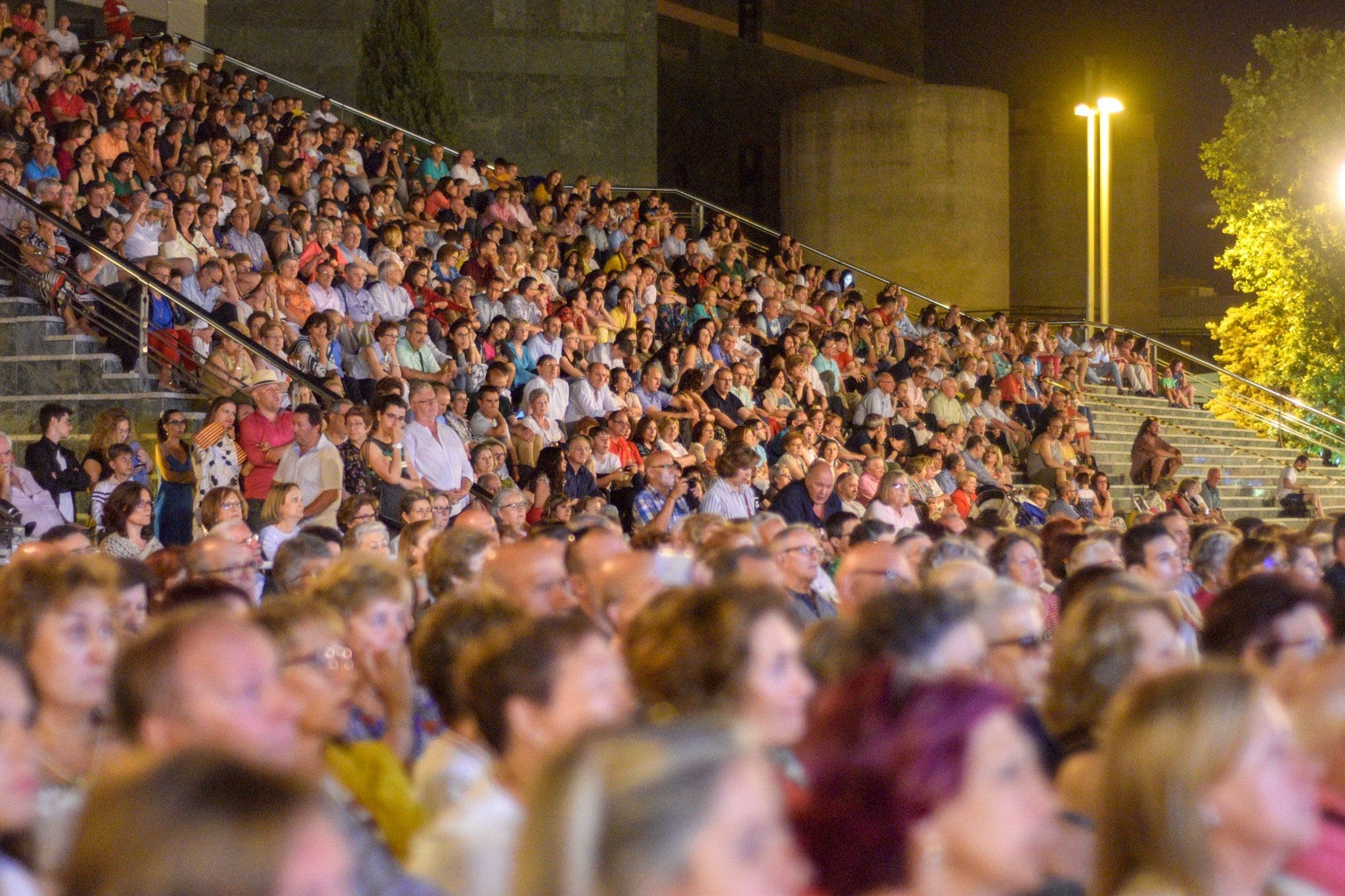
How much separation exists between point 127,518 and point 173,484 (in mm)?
1832

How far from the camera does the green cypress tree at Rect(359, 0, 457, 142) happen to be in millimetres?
21031

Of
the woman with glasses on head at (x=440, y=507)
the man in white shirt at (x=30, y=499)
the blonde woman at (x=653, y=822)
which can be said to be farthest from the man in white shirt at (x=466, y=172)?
the blonde woman at (x=653, y=822)

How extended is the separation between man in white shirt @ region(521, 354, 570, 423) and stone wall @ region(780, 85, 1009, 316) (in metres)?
13.5

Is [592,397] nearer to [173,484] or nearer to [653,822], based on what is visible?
[173,484]

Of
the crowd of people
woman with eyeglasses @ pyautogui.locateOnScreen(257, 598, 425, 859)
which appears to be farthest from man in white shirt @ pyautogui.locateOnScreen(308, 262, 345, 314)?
woman with eyeglasses @ pyautogui.locateOnScreen(257, 598, 425, 859)

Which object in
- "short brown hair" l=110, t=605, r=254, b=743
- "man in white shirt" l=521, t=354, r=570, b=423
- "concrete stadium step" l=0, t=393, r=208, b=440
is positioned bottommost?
"short brown hair" l=110, t=605, r=254, b=743

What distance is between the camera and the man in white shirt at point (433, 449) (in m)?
10.4

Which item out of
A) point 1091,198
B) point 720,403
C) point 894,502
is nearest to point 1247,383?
point 1091,198

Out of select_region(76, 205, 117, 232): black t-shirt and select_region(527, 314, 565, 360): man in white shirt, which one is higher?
select_region(76, 205, 117, 232): black t-shirt

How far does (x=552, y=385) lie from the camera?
41.7 ft

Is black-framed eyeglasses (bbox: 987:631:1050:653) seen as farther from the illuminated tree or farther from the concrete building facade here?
the concrete building facade

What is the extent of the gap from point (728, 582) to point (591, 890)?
71.0 inches

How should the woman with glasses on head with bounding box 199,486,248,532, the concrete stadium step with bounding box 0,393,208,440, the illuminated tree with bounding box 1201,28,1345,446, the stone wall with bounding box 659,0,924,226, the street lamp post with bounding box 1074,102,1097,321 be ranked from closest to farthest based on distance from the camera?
the woman with glasses on head with bounding box 199,486,248,532 → the concrete stadium step with bounding box 0,393,208,440 → the street lamp post with bounding box 1074,102,1097,321 → the illuminated tree with bounding box 1201,28,1345,446 → the stone wall with bounding box 659,0,924,226

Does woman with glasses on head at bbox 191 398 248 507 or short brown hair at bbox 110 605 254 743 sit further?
woman with glasses on head at bbox 191 398 248 507
